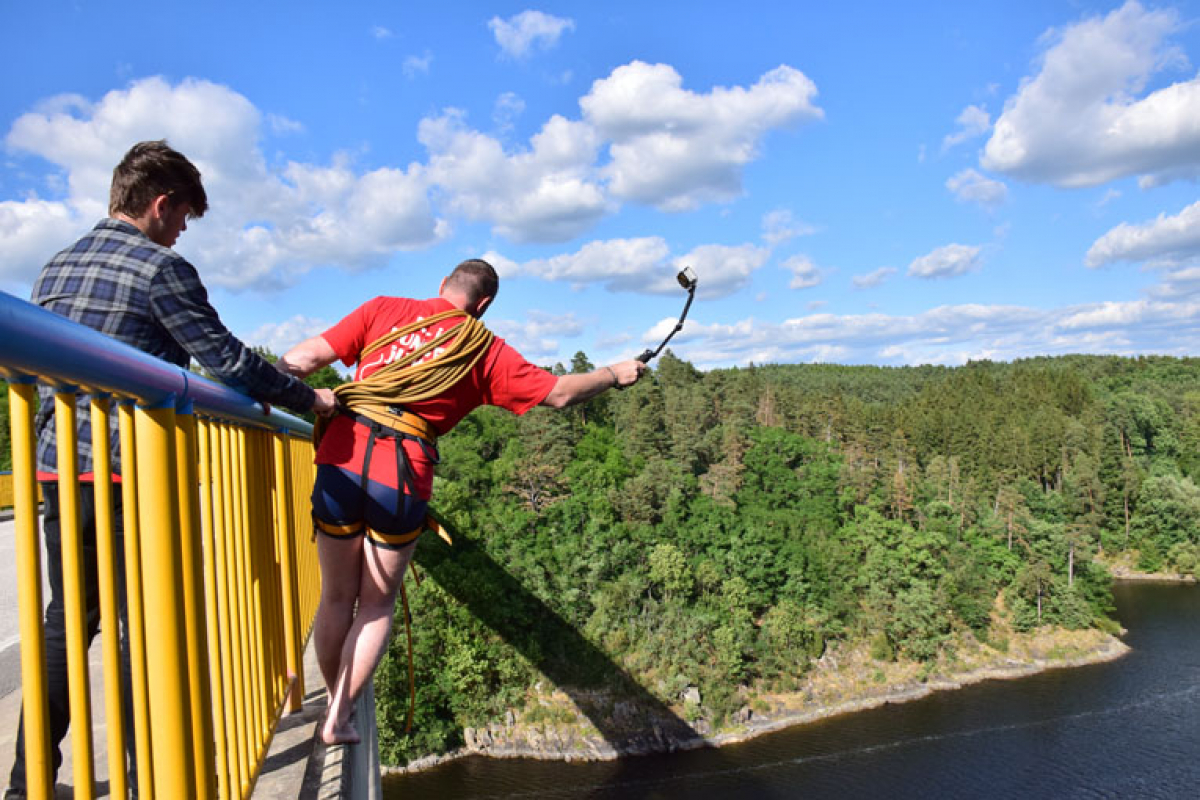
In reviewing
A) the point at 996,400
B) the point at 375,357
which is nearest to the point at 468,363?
the point at 375,357

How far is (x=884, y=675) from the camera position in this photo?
42781 mm

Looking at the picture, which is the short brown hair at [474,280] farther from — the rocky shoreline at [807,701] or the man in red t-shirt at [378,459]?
the rocky shoreline at [807,701]

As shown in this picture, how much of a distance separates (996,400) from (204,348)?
316ft

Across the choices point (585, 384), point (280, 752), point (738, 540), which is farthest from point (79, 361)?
point (738, 540)

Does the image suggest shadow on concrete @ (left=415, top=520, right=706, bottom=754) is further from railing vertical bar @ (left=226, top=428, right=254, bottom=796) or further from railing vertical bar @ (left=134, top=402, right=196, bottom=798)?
railing vertical bar @ (left=134, top=402, right=196, bottom=798)

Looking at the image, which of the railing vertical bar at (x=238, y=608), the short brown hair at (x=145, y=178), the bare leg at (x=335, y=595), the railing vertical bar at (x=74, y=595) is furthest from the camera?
the bare leg at (x=335, y=595)

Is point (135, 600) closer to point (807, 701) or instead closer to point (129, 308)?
point (129, 308)

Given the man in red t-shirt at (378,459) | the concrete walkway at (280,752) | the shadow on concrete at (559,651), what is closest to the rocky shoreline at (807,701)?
the shadow on concrete at (559,651)

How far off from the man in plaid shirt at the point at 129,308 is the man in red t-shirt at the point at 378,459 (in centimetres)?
33

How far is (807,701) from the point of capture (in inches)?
1581

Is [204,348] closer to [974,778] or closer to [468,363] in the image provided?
[468,363]

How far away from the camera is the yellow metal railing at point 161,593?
40.8 inches

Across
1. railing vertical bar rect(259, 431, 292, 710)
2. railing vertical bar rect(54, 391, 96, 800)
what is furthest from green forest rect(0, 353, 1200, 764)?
railing vertical bar rect(54, 391, 96, 800)

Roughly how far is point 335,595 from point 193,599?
979 millimetres
